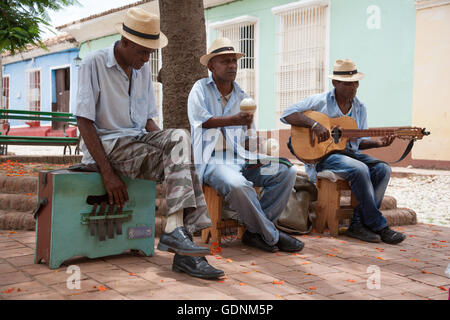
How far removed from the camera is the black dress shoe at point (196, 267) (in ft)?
9.63

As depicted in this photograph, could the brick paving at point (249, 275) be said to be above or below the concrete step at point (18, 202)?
below

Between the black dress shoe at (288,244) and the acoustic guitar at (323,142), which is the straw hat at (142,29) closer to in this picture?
the black dress shoe at (288,244)

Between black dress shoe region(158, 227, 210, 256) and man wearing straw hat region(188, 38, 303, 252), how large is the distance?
73 cm

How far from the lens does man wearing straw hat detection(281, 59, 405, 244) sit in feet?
14.5

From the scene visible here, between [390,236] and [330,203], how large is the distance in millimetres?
626

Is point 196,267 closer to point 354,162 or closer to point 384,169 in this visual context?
point 354,162

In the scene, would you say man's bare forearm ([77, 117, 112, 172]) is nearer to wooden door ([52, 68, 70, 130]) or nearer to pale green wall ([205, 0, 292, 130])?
pale green wall ([205, 0, 292, 130])

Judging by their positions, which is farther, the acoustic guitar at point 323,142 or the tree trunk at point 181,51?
the tree trunk at point 181,51

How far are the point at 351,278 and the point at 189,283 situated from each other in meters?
1.07

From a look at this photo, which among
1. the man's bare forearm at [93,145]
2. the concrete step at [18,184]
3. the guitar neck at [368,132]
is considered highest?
the guitar neck at [368,132]

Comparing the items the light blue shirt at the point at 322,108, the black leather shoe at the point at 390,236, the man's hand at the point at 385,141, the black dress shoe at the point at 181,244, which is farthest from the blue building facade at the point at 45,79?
the black dress shoe at the point at 181,244

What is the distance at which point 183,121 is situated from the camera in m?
5.00

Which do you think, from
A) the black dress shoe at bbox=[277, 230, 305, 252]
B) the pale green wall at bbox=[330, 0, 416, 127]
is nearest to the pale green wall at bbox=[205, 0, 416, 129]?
the pale green wall at bbox=[330, 0, 416, 127]

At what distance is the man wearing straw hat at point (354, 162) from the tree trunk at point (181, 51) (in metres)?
1.05
